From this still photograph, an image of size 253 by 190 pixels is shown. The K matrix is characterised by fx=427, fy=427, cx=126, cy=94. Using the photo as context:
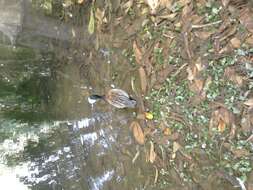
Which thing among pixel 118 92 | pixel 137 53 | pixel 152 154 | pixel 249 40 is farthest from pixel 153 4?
pixel 152 154

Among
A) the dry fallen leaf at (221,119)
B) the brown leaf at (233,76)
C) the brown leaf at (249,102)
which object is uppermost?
the brown leaf at (233,76)

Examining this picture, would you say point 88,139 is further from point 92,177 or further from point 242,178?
point 242,178

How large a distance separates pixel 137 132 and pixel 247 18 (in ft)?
3.46

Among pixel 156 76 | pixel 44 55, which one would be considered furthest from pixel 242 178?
pixel 44 55

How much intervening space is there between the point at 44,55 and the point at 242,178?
180 cm

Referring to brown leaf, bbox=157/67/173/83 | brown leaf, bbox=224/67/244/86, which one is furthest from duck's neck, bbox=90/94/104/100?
brown leaf, bbox=224/67/244/86

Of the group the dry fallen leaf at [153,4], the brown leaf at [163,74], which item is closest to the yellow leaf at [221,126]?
the brown leaf at [163,74]

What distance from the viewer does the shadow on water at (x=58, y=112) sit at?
119 inches

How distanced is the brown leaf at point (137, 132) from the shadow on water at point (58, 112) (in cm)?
6

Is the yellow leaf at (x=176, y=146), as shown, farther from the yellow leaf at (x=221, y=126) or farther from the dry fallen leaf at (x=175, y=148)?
the yellow leaf at (x=221, y=126)

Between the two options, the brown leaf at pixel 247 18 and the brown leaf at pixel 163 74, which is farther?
the brown leaf at pixel 163 74

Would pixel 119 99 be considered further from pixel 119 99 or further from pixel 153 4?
pixel 153 4

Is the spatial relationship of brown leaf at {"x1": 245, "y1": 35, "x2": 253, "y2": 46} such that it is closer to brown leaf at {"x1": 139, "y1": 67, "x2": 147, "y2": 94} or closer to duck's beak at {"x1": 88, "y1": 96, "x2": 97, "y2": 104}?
brown leaf at {"x1": 139, "y1": 67, "x2": 147, "y2": 94}

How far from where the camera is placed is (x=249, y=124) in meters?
2.32
